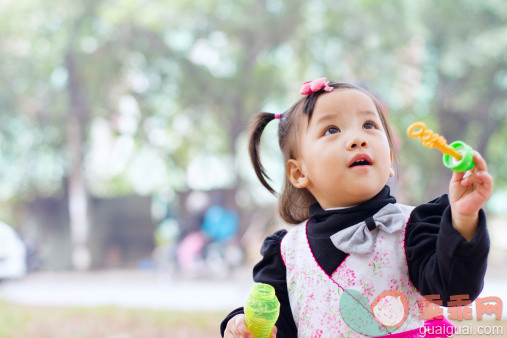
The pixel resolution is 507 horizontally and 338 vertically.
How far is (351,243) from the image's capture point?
583mm

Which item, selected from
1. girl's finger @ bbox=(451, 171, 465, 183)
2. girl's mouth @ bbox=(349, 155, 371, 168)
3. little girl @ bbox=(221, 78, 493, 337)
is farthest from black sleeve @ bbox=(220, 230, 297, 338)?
girl's finger @ bbox=(451, 171, 465, 183)

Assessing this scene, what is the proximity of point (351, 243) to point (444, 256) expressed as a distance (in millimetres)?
118

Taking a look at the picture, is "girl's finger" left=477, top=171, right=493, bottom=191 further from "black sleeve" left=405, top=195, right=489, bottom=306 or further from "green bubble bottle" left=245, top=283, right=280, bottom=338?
"green bubble bottle" left=245, top=283, right=280, bottom=338

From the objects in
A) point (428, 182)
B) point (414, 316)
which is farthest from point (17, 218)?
point (414, 316)

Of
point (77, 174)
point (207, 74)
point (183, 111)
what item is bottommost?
point (77, 174)

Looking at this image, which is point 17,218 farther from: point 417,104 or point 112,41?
point 417,104

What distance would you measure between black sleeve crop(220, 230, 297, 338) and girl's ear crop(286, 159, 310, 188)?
0.25 feet

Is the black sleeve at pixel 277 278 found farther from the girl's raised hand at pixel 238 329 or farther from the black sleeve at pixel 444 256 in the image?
the black sleeve at pixel 444 256

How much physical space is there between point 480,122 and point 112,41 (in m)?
2.57

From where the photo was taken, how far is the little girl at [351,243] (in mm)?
560

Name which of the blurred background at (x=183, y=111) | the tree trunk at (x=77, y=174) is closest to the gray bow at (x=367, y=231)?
the blurred background at (x=183, y=111)

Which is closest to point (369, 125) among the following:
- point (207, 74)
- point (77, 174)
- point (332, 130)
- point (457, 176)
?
point (332, 130)

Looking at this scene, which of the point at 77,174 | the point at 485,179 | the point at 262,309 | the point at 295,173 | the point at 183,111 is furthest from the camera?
the point at 183,111

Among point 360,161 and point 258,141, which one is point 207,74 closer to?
point 258,141
